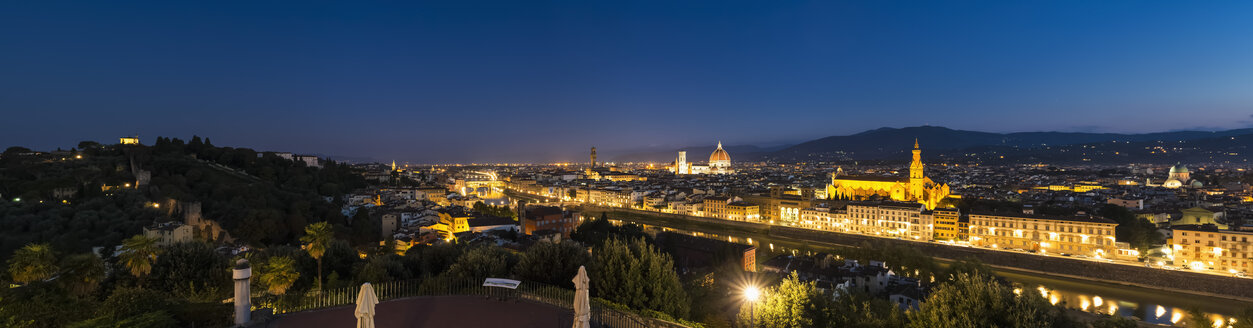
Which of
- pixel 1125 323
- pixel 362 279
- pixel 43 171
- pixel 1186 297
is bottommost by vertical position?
pixel 1186 297

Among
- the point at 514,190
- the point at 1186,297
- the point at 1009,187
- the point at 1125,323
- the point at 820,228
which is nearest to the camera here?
the point at 1125,323

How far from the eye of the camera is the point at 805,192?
55.7m

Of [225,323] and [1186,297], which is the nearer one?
[225,323]

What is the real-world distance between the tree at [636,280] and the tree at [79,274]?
9187mm

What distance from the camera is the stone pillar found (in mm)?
A: 6973

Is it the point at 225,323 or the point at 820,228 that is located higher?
the point at 225,323

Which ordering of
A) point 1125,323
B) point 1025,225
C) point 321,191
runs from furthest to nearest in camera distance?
point 321,191
point 1025,225
point 1125,323

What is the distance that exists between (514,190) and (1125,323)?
90008 mm

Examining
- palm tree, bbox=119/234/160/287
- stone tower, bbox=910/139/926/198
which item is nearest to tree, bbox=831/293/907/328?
palm tree, bbox=119/234/160/287

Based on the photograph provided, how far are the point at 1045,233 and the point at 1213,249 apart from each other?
736 cm

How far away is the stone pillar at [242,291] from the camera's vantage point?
22.9 ft

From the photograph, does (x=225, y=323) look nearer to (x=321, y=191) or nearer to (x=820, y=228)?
(x=820, y=228)

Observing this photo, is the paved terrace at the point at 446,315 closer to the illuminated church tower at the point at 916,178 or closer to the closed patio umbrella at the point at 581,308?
the closed patio umbrella at the point at 581,308

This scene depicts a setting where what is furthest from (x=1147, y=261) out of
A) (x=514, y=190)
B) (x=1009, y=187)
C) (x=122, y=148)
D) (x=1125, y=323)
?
(x=514, y=190)
